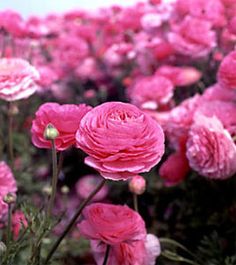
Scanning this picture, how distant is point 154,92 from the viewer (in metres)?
1.71

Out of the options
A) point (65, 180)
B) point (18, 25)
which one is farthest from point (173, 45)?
point (65, 180)

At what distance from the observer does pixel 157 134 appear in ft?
3.02

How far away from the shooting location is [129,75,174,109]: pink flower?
67.0 inches

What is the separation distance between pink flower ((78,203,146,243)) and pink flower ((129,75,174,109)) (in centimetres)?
66

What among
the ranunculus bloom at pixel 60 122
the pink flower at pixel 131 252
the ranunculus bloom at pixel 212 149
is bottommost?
the pink flower at pixel 131 252

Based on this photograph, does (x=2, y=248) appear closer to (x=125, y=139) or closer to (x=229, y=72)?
(x=125, y=139)

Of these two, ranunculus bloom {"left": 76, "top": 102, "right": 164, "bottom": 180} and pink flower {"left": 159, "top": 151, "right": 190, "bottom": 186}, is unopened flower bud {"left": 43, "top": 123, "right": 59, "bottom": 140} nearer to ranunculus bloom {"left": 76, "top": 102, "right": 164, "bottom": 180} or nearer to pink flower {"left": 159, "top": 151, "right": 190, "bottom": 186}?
ranunculus bloom {"left": 76, "top": 102, "right": 164, "bottom": 180}

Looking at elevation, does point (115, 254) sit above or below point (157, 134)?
below

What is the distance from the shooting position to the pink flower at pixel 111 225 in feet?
3.39

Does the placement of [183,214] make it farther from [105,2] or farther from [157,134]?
[105,2]

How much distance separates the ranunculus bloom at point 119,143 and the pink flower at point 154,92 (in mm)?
781

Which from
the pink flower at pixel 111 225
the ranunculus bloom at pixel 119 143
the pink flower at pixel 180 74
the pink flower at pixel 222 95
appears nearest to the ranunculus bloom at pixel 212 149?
the pink flower at pixel 222 95

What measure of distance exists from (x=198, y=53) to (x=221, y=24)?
11cm

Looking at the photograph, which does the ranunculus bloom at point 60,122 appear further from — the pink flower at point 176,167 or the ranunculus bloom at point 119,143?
the pink flower at point 176,167
